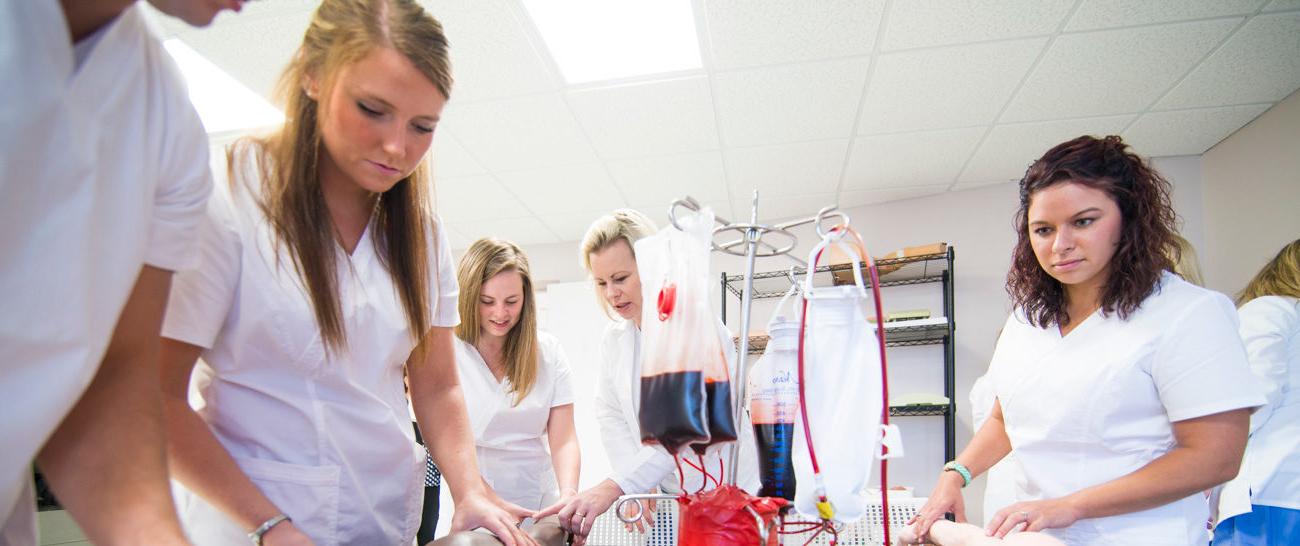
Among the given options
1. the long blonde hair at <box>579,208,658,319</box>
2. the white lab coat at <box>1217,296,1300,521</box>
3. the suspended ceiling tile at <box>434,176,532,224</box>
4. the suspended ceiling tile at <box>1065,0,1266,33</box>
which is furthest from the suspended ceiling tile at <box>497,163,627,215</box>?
the white lab coat at <box>1217,296,1300,521</box>

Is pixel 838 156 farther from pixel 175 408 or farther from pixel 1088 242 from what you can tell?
pixel 175 408

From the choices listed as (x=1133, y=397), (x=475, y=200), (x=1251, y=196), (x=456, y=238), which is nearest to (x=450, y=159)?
(x=475, y=200)

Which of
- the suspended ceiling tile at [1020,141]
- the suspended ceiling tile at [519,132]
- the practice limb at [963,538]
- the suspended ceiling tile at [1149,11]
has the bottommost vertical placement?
the practice limb at [963,538]

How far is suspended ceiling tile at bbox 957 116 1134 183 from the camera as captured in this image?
3.09 meters

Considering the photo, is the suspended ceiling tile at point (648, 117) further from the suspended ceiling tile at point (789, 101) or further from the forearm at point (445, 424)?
the forearm at point (445, 424)

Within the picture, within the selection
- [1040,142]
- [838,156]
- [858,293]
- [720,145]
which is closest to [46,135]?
[858,293]

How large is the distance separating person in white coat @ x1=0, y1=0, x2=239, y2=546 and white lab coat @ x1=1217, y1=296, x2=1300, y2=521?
237cm

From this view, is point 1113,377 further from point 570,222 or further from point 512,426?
point 570,222

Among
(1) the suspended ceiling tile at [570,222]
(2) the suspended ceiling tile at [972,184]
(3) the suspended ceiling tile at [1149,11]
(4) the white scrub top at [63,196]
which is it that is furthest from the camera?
(1) the suspended ceiling tile at [570,222]

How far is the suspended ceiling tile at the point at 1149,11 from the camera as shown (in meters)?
2.23

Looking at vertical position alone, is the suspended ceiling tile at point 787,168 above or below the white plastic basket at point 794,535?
above

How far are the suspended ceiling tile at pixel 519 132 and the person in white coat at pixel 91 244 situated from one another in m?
2.34

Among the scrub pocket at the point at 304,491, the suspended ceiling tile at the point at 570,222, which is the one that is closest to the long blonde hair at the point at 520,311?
the scrub pocket at the point at 304,491

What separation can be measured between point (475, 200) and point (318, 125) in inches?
127
